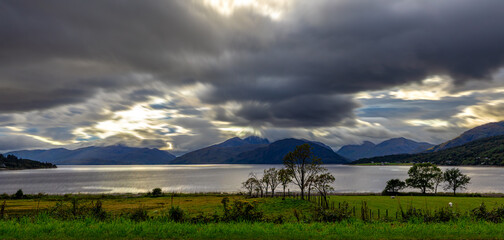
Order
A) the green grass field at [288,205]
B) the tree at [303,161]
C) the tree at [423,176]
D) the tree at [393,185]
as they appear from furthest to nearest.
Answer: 1. the tree at [423,176]
2. the tree at [393,185]
3. the tree at [303,161]
4. the green grass field at [288,205]

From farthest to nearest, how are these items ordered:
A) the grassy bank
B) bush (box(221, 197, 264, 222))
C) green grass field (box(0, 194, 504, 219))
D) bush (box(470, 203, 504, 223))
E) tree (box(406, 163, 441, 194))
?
tree (box(406, 163, 441, 194)) < green grass field (box(0, 194, 504, 219)) < bush (box(221, 197, 264, 222)) < bush (box(470, 203, 504, 223)) < the grassy bank

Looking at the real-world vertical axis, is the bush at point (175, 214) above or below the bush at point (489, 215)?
above

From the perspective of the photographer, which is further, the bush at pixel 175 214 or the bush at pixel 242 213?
the bush at pixel 242 213

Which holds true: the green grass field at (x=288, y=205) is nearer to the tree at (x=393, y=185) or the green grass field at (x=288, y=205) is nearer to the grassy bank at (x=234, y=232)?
the grassy bank at (x=234, y=232)

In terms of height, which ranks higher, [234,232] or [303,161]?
[303,161]

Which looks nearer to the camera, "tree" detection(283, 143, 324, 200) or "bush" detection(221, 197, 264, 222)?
"bush" detection(221, 197, 264, 222)

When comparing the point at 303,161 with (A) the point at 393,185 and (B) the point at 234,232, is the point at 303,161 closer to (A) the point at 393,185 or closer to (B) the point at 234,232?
(A) the point at 393,185

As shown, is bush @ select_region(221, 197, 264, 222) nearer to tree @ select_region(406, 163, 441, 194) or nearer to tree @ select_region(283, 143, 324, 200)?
tree @ select_region(283, 143, 324, 200)

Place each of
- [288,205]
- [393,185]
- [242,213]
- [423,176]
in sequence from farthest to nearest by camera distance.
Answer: [423,176], [393,185], [288,205], [242,213]

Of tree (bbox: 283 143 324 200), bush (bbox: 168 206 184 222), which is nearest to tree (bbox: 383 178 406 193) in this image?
tree (bbox: 283 143 324 200)

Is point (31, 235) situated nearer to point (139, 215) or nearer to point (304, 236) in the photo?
point (139, 215)

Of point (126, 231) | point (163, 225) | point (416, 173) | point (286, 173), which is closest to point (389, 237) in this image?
point (163, 225)

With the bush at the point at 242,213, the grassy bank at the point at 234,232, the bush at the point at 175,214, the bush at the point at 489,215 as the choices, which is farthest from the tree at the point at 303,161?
the grassy bank at the point at 234,232

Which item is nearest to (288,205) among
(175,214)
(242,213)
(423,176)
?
(242,213)
